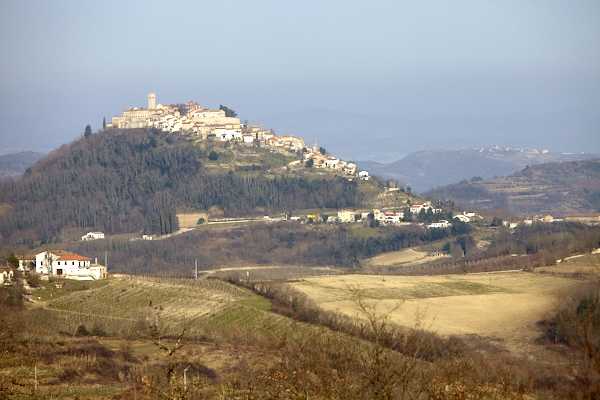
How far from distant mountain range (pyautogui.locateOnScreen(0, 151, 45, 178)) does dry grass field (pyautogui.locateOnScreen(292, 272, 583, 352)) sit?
89.9m

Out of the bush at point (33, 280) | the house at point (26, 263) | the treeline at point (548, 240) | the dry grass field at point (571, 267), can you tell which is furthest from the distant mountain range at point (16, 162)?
the dry grass field at point (571, 267)

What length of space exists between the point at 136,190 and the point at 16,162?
53201 mm

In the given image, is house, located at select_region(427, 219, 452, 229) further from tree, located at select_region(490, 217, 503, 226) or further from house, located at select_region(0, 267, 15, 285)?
house, located at select_region(0, 267, 15, 285)

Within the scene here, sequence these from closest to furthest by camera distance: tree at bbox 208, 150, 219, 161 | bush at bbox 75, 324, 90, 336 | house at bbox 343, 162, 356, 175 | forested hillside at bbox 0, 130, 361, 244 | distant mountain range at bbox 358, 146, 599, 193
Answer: bush at bbox 75, 324, 90, 336
forested hillside at bbox 0, 130, 361, 244
tree at bbox 208, 150, 219, 161
house at bbox 343, 162, 356, 175
distant mountain range at bbox 358, 146, 599, 193

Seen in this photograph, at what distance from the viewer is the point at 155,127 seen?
353 feet

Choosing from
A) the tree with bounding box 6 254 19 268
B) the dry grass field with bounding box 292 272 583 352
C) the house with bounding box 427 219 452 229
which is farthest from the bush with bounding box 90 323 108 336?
the house with bounding box 427 219 452 229

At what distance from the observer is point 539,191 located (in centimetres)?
12225

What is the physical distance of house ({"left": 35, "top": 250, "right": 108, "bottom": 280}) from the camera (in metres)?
48.9

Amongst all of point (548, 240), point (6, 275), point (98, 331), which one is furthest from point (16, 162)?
point (98, 331)

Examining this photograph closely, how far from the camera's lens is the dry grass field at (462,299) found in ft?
122

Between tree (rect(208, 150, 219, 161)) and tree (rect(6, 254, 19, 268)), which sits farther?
tree (rect(208, 150, 219, 161))

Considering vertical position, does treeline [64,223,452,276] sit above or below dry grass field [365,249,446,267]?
above

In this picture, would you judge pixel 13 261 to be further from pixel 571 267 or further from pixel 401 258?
pixel 401 258

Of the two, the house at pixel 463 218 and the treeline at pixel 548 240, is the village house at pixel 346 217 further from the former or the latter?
the treeline at pixel 548 240
